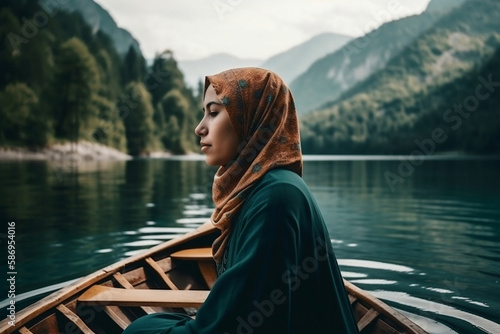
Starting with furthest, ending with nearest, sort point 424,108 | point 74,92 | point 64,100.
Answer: point 424,108 → point 64,100 → point 74,92

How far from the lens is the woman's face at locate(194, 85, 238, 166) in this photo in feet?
7.31

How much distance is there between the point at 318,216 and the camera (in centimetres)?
212

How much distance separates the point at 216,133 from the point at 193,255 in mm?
3597

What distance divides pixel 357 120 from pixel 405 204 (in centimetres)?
10525

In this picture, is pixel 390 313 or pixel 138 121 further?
pixel 138 121

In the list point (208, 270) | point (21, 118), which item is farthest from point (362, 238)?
point (21, 118)

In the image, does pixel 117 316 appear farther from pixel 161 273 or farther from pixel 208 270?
pixel 208 270

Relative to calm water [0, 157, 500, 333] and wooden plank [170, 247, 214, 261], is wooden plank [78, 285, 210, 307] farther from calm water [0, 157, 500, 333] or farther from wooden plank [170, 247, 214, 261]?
calm water [0, 157, 500, 333]

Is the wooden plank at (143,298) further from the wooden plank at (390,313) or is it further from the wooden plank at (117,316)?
the wooden plank at (390,313)

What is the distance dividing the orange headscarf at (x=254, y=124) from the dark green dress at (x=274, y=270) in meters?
0.09

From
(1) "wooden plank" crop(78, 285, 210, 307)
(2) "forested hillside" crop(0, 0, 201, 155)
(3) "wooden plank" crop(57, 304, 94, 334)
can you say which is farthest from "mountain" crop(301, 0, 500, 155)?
(3) "wooden plank" crop(57, 304, 94, 334)

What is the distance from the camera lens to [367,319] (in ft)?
13.3

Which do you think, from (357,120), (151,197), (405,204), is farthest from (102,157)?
(357,120)

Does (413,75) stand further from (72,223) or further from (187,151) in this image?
(72,223)
